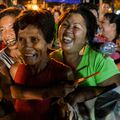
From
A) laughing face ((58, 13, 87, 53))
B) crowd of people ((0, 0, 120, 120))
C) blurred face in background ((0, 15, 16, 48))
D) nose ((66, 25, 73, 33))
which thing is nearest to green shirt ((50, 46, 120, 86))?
crowd of people ((0, 0, 120, 120))

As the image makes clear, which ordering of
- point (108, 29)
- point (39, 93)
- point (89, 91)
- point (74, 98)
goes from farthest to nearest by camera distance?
point (108, 29) → point (89, 91) → point (74, 98) → point (39, 93)

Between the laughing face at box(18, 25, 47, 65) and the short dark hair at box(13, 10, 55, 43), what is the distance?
0.03 meters

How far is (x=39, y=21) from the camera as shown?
8.23 feet

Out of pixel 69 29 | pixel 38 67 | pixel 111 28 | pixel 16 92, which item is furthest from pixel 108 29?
pixel 16 92

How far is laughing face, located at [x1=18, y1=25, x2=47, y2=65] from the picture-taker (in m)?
2.50

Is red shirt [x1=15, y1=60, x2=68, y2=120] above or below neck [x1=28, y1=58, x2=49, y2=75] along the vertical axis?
below

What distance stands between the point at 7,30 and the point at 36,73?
1.06 meters

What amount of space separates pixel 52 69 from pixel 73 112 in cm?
35

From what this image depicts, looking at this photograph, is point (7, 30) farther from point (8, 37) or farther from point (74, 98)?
point (74, 98)

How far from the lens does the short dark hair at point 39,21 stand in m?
2.51

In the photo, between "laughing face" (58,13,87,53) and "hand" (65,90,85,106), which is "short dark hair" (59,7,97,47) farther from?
"hand" (65,90,85,106)

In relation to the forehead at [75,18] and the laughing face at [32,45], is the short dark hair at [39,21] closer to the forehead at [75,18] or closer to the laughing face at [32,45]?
the laughing face at [32,45]

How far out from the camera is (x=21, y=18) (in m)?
2.54

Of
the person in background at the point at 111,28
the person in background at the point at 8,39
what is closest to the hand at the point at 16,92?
the person in background at the point at 8,39
